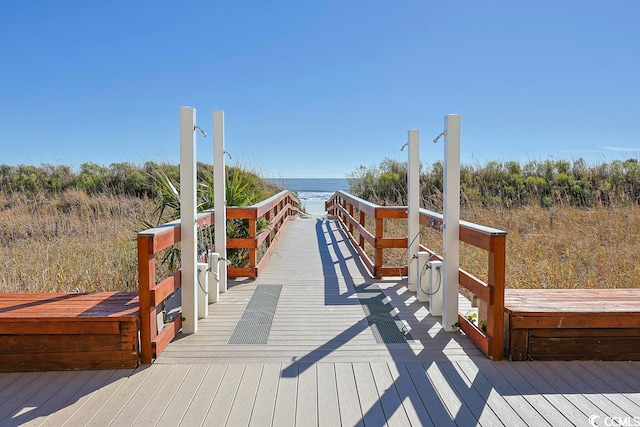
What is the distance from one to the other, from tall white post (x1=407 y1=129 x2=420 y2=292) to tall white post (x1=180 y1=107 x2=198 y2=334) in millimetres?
1945

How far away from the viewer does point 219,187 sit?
3715 millimetres

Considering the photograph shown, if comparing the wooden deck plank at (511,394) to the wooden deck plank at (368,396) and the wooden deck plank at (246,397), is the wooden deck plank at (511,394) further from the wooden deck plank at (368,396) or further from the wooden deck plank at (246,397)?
the wooden deck plank at (246,397)

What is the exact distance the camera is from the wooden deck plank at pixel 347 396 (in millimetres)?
1709

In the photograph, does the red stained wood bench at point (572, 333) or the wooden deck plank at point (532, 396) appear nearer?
the wooden deck plank at point (532, 396)

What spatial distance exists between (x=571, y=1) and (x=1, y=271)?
926 centimetres

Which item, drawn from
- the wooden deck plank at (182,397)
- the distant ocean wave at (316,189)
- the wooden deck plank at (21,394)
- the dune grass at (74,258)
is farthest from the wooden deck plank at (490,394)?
the distant ocean wave at (316,189)

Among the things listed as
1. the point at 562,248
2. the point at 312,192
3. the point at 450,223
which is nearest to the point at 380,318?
the point at 450,223

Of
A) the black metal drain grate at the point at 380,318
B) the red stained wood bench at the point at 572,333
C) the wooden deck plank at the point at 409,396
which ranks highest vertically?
the red stained wood bench at the point at 572,333

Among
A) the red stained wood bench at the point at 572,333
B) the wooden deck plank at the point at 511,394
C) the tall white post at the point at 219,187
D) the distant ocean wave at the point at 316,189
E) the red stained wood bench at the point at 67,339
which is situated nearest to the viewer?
the wooden deck plank at the point at 511,394

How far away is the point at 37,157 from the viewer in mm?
12875

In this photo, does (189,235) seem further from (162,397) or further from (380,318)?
(380,318)

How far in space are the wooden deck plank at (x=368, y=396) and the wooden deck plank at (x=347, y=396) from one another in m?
0.02

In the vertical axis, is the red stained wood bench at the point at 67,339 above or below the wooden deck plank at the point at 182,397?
above

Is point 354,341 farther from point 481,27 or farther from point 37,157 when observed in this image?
point 37,157
